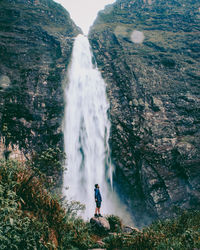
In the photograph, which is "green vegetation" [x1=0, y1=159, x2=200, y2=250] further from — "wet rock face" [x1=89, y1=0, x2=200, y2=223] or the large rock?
"wet rock face" [x1=89, y1=0, x2=200, y2=223]

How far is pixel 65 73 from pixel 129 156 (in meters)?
10.2

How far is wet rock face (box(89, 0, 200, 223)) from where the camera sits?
12.6m

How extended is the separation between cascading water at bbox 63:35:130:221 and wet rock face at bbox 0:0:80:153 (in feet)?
3.49

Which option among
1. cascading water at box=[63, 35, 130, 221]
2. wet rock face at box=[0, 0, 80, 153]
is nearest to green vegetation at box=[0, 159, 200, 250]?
wet rock face at box=[0, 0, 80, 153]

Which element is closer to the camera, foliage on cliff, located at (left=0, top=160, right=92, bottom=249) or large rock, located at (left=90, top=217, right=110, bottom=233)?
foliage on cliff, located at (left=0, top=160, right=92, bottom=249)

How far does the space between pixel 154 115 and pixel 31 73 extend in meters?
11.4

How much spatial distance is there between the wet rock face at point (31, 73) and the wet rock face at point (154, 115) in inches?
174

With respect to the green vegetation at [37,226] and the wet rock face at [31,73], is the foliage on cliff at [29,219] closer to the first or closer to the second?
the green vegetation at [37,226]

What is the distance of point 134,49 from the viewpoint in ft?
67.9

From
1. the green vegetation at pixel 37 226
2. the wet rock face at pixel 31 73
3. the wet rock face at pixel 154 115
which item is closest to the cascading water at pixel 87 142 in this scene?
the wet rock face at pixel 154 115

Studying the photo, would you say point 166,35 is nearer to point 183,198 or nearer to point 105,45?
point 105,45

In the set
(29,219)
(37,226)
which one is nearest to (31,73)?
(29,219)

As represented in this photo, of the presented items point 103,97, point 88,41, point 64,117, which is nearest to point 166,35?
point 88,41

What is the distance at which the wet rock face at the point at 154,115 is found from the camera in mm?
12586
